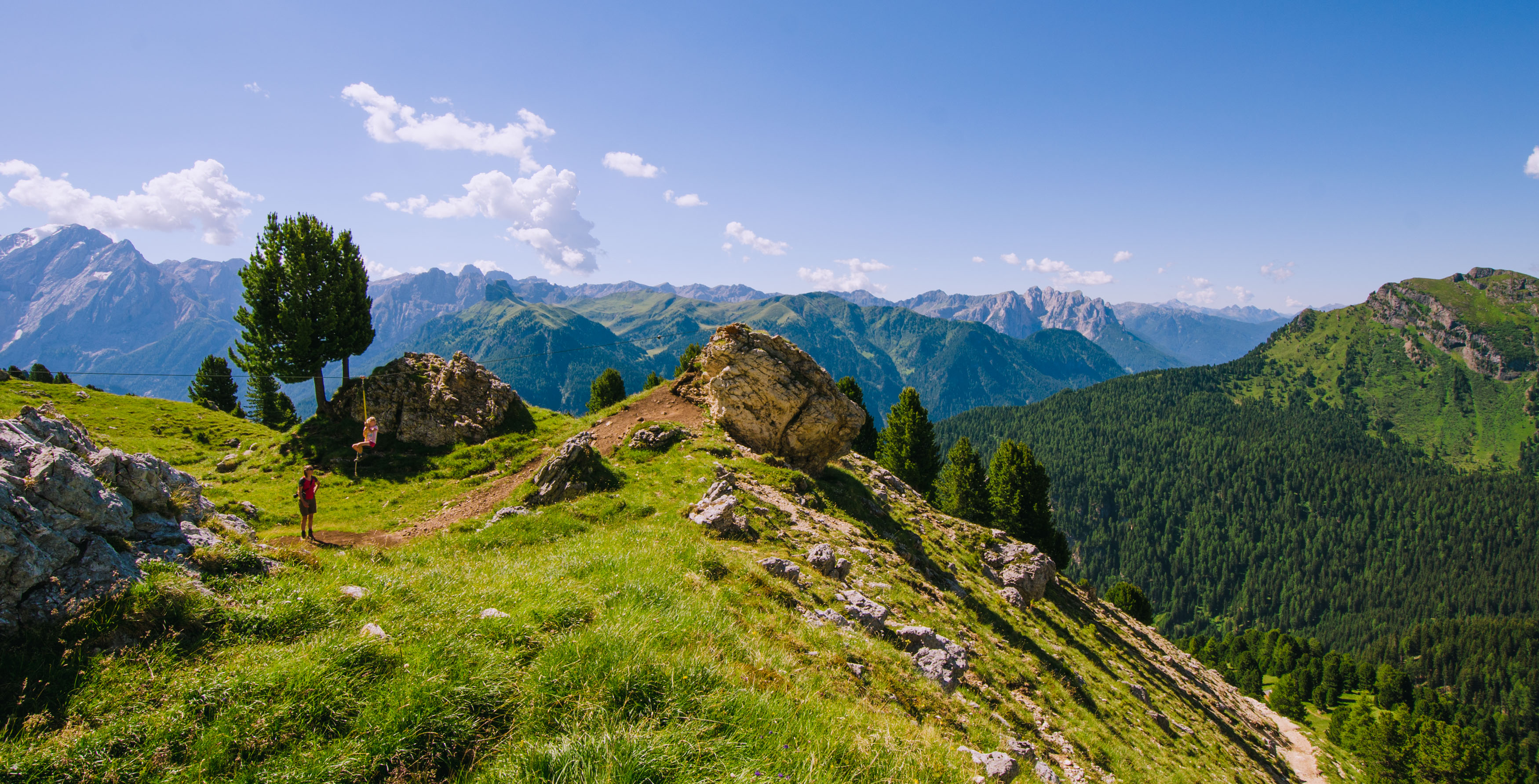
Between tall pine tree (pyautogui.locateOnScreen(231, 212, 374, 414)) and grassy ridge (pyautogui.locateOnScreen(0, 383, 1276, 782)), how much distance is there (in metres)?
29.3

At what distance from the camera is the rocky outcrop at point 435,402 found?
1251 inches

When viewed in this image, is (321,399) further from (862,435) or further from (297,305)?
(862,435)

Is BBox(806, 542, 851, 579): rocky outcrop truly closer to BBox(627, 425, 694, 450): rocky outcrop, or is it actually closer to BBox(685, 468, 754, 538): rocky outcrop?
BBox(685, 468, 754, 538): rocky outcrop

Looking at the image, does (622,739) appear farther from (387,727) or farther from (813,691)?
(813,691)

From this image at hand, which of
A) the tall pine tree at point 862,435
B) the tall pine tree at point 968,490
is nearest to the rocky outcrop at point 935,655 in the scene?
the tall pine tree at point 968,490

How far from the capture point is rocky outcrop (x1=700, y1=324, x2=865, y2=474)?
3269 cm

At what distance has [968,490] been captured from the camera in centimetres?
5859

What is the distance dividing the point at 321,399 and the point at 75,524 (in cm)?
3496

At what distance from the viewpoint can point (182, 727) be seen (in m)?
4.99

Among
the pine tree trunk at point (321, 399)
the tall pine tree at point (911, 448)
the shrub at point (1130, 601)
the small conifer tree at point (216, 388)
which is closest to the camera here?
the pine tree trunk at point (321, 399)

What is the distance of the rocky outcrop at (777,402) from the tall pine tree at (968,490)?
93.5 feet

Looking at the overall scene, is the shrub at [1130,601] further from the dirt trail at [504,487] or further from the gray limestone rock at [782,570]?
the gray limestone rock at [782,570]

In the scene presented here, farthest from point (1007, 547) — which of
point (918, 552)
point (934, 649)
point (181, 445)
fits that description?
point (181, 445)

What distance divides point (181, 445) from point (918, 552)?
42.6 meters
